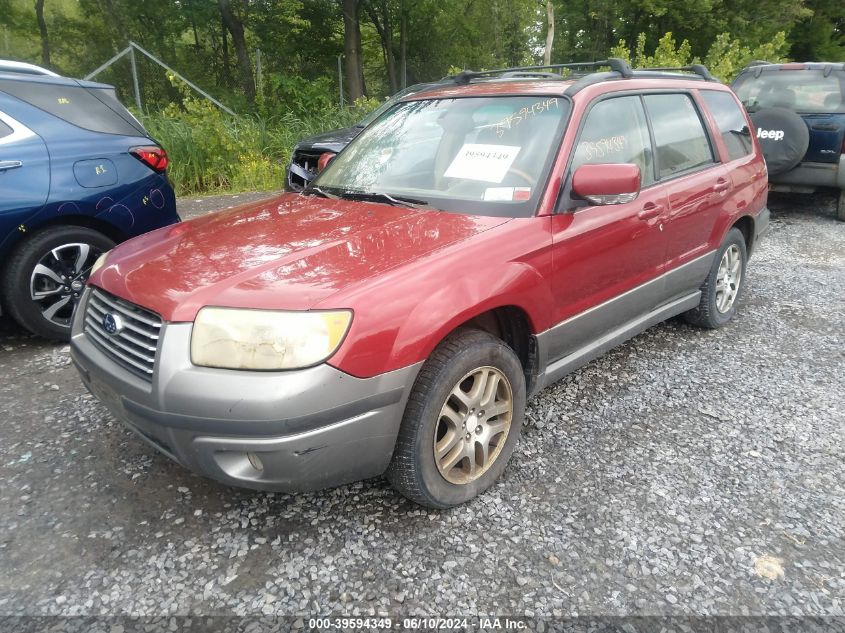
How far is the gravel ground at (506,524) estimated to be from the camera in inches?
80.3

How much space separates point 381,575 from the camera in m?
2.13

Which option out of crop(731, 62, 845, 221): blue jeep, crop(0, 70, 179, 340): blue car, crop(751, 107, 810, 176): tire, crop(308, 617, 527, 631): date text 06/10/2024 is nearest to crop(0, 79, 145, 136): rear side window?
crop(0, 70, 179, 340): blue car

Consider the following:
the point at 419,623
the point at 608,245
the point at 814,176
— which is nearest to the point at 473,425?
the point at 419,623

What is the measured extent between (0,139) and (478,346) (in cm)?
346

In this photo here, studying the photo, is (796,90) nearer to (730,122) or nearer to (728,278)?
(730,122)

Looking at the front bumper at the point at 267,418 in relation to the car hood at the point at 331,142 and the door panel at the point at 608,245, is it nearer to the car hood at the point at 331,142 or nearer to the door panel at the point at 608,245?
the door panel at the point at 608,245

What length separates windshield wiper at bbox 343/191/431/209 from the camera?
2809 millimetres

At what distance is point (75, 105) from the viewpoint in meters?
4.16

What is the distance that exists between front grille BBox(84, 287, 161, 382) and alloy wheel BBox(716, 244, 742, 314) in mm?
3627

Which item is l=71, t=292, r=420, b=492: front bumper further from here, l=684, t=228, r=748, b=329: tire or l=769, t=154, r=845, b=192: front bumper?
l=769, t=154, r=845, b=192: front bumper

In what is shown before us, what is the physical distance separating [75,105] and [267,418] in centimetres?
352

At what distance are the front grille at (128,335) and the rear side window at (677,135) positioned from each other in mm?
2777

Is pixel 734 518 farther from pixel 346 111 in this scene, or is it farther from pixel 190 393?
pixel 346 111

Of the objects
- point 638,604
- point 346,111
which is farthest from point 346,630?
point 346,111
